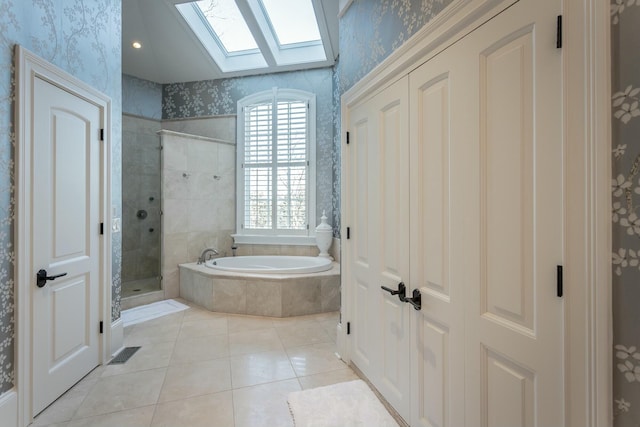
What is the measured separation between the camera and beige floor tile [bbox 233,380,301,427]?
5.64 ft

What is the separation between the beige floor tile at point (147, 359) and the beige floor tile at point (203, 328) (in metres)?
0.21

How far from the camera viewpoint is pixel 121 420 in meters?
1.72

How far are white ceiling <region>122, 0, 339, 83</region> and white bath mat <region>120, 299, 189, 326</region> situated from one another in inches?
138

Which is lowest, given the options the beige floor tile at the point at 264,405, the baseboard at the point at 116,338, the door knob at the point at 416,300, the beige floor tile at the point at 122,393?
the beige floor tile at the point at 264,405

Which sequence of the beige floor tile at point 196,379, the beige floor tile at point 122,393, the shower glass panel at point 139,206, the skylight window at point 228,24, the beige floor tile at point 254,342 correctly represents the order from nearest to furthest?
the beige floor tile at point 122,393, the beige floor tile at point 196,379, the beige floor tile at point 254,342, the skylight window at point 228,24, the shower glass panel at point 139,206

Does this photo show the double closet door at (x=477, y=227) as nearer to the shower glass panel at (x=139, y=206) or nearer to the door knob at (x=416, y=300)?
the door knob at (x=416, y=300)

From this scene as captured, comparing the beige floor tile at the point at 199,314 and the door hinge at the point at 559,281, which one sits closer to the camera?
the door hinge at the point at 559,281

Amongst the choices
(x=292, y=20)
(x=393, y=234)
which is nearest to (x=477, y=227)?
(x=393, y=234)

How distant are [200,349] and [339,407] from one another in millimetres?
1401

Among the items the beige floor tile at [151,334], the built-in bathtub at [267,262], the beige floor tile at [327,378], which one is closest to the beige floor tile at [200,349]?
the beige floor tile at [151,334]

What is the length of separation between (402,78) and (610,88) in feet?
3.26

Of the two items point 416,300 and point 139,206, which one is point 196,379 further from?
point 139,206

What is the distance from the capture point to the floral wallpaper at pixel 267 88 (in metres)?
4.52

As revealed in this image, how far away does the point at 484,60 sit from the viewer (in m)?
1.13
